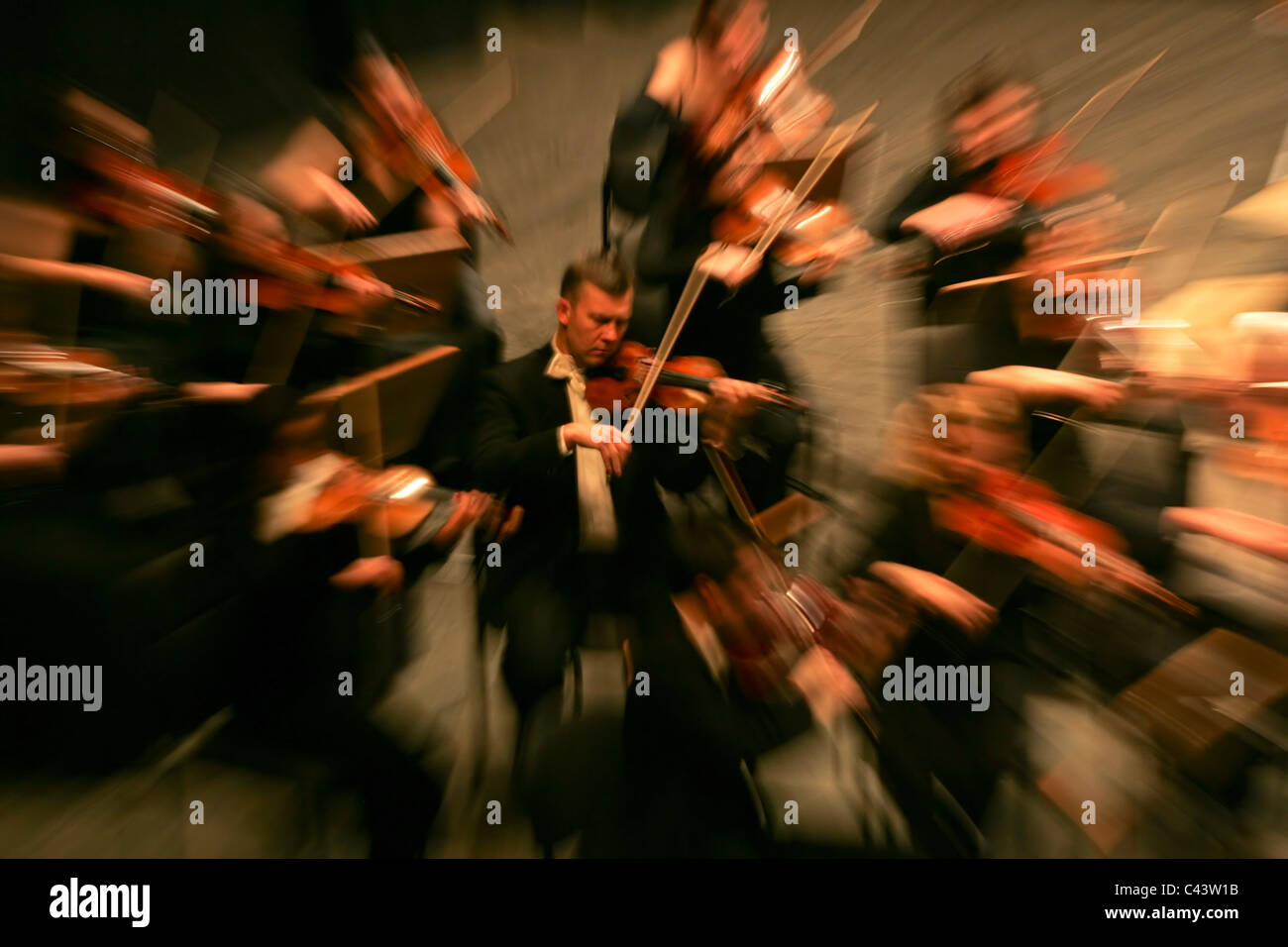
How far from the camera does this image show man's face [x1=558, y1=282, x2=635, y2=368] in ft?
2.38

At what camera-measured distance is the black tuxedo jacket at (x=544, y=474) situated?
74cm

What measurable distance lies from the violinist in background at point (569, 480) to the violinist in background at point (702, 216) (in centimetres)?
5

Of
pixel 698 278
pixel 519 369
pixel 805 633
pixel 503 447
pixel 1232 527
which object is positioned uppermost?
pixel 698 278

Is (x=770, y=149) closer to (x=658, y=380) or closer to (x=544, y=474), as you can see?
(x=658, y=380)

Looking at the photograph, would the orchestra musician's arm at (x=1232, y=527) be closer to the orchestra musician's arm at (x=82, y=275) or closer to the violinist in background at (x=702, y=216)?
the violinist in background at (x=702, y=216)

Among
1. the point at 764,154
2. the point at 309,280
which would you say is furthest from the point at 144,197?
the point at 764,154

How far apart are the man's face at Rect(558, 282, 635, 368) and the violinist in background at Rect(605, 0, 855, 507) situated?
1.0 inches

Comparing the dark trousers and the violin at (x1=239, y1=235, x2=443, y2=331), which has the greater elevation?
the violin at (x1=239, y1=235, x2=443, y2=331)

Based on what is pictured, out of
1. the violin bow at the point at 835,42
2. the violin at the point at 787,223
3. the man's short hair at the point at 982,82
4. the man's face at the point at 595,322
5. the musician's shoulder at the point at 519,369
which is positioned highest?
the violin bow at the point at 835,42

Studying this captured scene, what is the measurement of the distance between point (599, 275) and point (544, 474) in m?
0.28

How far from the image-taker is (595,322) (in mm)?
731

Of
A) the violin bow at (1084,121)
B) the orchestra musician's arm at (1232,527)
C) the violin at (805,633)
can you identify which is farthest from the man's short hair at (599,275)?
the orchestra musician's arm at (1232,527)

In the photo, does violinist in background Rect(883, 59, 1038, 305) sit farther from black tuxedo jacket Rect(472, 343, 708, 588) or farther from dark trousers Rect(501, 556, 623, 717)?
dark trousers Rect(501, 556, 623, 717)

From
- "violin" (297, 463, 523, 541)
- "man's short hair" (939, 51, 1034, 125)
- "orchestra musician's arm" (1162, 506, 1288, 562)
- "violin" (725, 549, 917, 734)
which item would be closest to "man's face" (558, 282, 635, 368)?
"violin" (297, 463, 523, 541)
